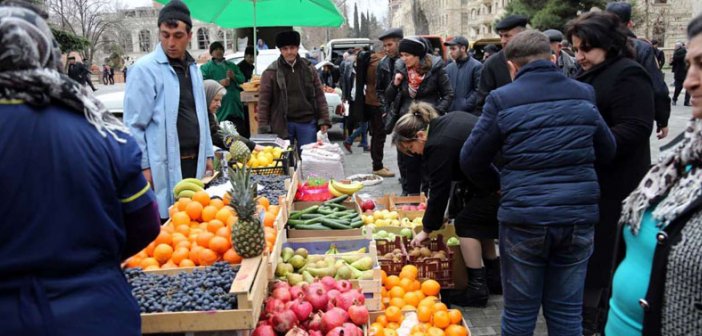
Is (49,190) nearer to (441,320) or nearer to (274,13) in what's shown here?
(441,320)

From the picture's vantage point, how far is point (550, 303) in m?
3.19

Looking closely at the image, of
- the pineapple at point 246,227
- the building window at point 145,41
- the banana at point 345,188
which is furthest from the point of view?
the building window at point 145,41

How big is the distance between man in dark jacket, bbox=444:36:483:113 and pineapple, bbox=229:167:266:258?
5.11m

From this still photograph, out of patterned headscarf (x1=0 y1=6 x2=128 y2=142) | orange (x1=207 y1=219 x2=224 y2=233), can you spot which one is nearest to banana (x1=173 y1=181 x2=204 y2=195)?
orange (x1=207 y1=219 x2=224 y2=233)

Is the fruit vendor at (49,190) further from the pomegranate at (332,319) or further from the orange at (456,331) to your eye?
the orange at (456,331)

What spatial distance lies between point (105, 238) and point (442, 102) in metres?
5.29

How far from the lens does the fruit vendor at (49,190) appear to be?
166cm

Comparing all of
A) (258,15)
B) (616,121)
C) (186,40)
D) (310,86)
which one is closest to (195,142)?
(186,40)

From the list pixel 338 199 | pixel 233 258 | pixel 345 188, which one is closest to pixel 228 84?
pixel 345 188

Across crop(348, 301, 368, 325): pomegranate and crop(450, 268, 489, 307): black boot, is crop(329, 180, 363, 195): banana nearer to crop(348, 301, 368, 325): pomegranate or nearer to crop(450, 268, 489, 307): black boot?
crop(450, 268, 489, 307): black boot

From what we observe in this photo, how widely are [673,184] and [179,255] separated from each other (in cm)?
238

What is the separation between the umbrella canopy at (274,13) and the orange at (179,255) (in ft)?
18.5

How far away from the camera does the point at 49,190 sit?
1.70 metres

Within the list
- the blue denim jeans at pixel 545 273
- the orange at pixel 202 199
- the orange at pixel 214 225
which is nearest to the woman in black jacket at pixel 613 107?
the blue denim jeans at pixel 545 273
